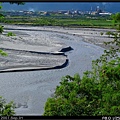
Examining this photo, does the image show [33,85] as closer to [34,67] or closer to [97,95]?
[34,67]

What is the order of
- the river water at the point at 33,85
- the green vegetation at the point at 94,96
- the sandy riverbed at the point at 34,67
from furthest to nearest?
the sandy riverbed at the point at 34,67
the river water at the point at 33,85
the green vegetation at the point at 94,96

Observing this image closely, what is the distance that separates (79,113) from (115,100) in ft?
1.69

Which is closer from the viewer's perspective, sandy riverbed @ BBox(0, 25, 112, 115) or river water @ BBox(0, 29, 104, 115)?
river water @ BBox(0, 29, 104, 115)

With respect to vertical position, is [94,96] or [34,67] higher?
[94,96]

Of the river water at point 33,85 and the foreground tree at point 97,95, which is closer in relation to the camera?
the foreground tree at point 97,95

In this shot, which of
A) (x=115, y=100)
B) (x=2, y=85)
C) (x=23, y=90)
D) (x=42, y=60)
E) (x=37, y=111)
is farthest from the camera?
(x=42, y=60)

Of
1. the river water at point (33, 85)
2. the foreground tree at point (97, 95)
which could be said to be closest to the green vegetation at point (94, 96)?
the foreground tree at point (97, 95)

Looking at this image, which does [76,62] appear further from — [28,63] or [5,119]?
[5,119]

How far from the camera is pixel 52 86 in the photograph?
12062 millimetres

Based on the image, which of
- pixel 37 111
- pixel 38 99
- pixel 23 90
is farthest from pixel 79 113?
pixel 23 90

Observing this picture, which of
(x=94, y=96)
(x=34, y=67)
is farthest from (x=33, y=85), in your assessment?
(x=94, y=96)

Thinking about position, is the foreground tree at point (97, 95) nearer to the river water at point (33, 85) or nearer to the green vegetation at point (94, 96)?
the green vegetation at point (94, 96)

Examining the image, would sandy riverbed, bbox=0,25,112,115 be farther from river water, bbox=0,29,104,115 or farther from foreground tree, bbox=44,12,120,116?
foreground tree, bbox=44,12,120,116

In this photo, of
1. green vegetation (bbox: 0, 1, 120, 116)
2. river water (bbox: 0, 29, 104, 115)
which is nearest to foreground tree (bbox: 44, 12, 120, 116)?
green vegetation (bbox: 0, 1, 120, 116)
